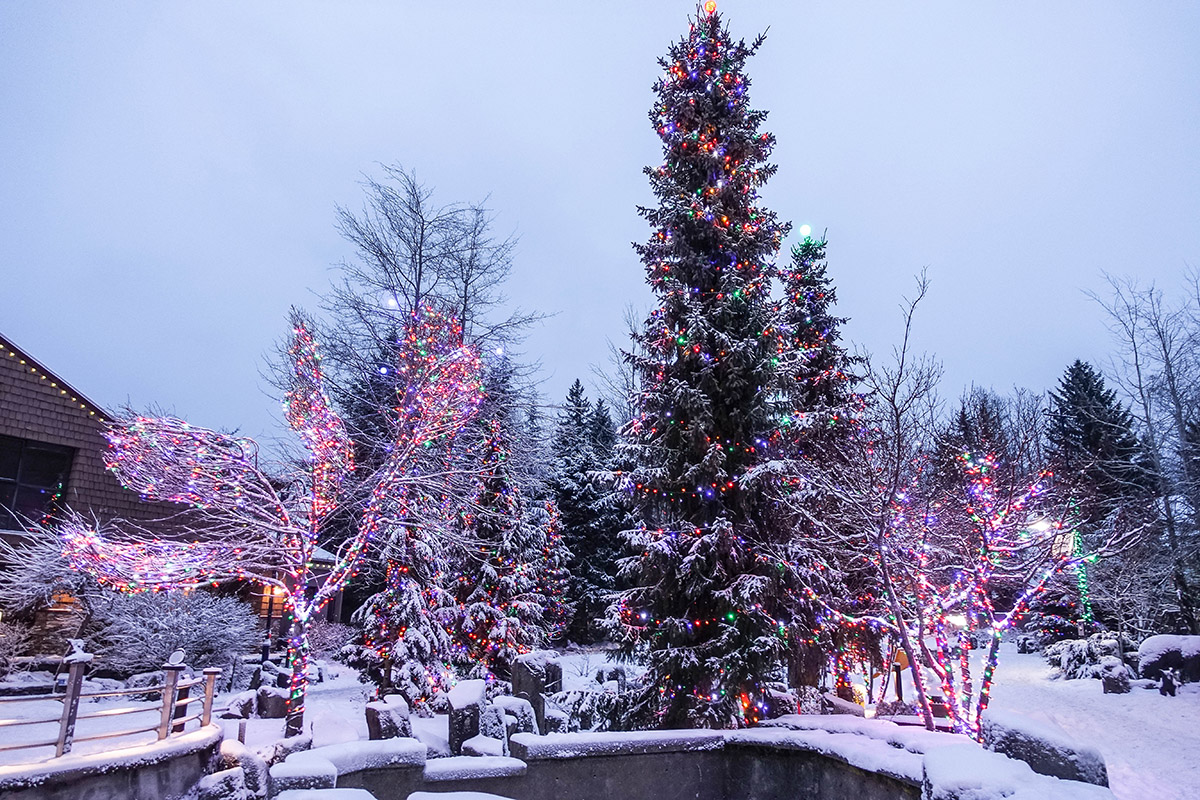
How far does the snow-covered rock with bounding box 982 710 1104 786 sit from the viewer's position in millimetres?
3471

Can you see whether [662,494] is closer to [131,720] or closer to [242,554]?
[242,554]

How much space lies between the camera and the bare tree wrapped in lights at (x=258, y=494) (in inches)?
419

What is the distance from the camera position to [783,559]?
10109mm

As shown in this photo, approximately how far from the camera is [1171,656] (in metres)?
16.4

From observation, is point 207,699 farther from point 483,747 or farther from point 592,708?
point 592,708

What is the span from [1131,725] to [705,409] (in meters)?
12.0

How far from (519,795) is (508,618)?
12.7 m

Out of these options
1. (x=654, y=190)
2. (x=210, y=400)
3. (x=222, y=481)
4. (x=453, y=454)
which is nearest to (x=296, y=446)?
(x=222, y=481)

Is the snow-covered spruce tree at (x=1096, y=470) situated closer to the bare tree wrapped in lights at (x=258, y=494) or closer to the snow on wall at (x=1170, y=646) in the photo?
the snow on wall at (x=1170, y=646)

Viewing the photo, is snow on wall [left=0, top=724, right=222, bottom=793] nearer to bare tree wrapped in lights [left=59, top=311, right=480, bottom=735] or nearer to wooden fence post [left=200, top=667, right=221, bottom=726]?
wooden fence post [left=200, top=667, right=221, bottom=726]

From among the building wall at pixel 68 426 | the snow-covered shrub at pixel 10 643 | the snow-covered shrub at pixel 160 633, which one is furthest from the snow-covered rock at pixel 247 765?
the building wall at pixel 68 426

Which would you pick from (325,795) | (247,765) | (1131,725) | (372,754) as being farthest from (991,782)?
(1131,725)

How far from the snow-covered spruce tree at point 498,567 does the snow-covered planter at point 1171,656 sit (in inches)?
642

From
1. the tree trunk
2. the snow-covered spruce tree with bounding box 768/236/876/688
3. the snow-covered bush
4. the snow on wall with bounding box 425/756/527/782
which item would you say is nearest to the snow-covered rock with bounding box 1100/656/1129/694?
the snow-covered bush
